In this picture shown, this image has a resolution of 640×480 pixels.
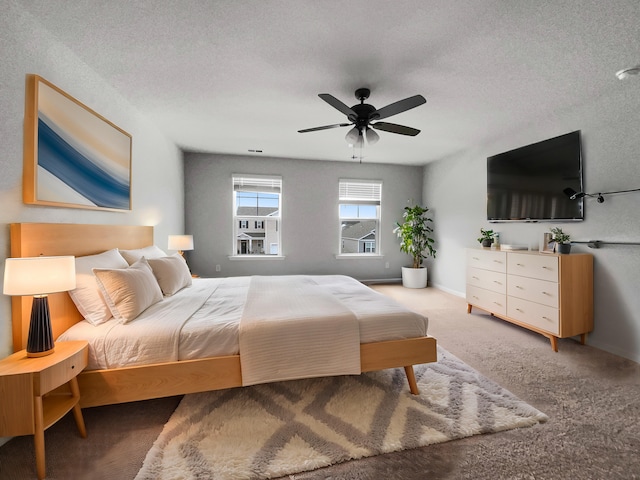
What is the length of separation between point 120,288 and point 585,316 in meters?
4.12

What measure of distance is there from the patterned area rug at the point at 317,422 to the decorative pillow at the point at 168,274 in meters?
0.98

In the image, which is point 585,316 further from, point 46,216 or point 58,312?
point 46,216

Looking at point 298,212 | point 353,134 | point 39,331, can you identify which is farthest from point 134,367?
point 298,212

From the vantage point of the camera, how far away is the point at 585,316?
9.39ft

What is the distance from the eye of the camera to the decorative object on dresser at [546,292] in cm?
276

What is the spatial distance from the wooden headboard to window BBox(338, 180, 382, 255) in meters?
4.02

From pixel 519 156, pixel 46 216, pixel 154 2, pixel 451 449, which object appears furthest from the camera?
pixel 519 156

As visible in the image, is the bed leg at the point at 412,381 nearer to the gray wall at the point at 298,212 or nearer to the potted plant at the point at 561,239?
the potted plant at the point at 561,239

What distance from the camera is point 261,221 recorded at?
5457 millimetres

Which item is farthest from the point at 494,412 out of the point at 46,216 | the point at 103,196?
the point at 103,196

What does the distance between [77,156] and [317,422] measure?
258 centimetres

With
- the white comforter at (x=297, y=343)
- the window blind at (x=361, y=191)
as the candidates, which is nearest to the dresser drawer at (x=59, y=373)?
the white comforter at (x=297, y=343)

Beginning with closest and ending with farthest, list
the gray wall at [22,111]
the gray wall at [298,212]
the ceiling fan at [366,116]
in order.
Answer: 1. the gray wall at [22,111]
2. the ceiling fan at [366,116]
3. the gray wall at [298,212]

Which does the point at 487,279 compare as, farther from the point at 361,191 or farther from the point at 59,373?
the point at 59,373
